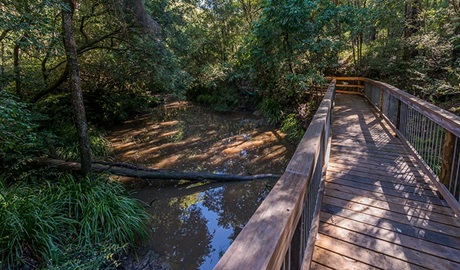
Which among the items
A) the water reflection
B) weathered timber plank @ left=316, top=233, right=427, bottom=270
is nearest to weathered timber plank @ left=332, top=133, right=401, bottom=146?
the water reflection

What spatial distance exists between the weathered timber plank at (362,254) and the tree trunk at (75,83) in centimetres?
426

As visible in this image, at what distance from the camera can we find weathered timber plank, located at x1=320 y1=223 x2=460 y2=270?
1951 mm

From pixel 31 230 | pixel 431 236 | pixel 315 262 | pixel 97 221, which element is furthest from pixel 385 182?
pixel 31 230

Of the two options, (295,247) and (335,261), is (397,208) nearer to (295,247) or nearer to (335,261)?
(335,261)

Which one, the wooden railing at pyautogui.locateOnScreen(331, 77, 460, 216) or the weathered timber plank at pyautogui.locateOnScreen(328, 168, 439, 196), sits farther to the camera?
the weathered timber plank at pyautogui.locateOnScreen(328, 168, 439, 196)

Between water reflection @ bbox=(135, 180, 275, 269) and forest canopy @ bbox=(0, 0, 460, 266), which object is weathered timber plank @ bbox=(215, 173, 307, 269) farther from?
forest canopy @ bbox=(0, 0, 460, 266)

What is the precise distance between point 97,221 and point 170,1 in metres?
6.33

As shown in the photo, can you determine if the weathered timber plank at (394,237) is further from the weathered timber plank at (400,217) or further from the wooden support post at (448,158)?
the wooden support post at (448,158)

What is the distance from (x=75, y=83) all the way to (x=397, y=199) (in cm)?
510

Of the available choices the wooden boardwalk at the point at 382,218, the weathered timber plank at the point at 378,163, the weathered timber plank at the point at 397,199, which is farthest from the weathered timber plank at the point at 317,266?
the weathered timber plank at the point at 378,163

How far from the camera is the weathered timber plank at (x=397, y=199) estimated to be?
262 cm

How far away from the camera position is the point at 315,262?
2.02 metres

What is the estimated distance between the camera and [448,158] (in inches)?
105

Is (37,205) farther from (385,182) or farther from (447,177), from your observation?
(447,177)
